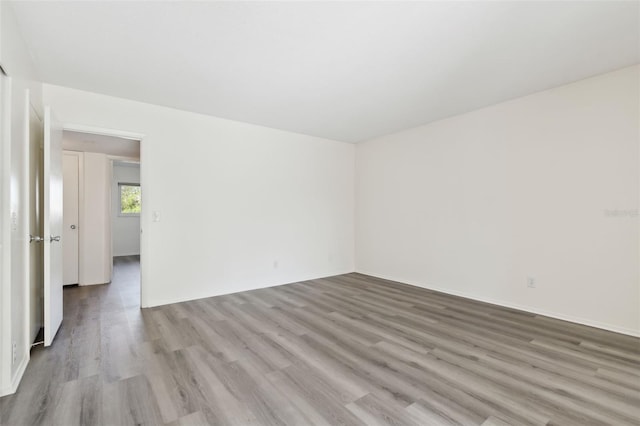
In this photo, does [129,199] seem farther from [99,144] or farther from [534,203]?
[534,203]

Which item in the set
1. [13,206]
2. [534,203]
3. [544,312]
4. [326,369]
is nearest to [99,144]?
[13,206]

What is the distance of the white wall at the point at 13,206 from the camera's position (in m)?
1.76

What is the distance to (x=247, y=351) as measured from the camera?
2.43 m

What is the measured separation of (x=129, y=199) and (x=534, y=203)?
31.2 ft

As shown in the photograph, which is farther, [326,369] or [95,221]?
[95,221]

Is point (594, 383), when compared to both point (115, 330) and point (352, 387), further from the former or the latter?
point (115, 330)

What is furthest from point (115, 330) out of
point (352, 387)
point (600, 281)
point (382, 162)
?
point (600, 281)

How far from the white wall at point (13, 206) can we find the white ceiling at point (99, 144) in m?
2.00

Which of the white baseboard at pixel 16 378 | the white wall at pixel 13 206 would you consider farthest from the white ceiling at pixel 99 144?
the white baseboard at pixel 16 378

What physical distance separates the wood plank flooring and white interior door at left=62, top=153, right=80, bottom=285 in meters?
1.79

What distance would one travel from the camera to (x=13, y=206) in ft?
6.15

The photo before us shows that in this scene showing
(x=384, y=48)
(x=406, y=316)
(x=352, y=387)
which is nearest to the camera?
(x=352, y=387)

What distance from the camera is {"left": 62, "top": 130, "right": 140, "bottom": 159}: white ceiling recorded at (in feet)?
13.5

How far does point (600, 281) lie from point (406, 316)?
1.94 meters
